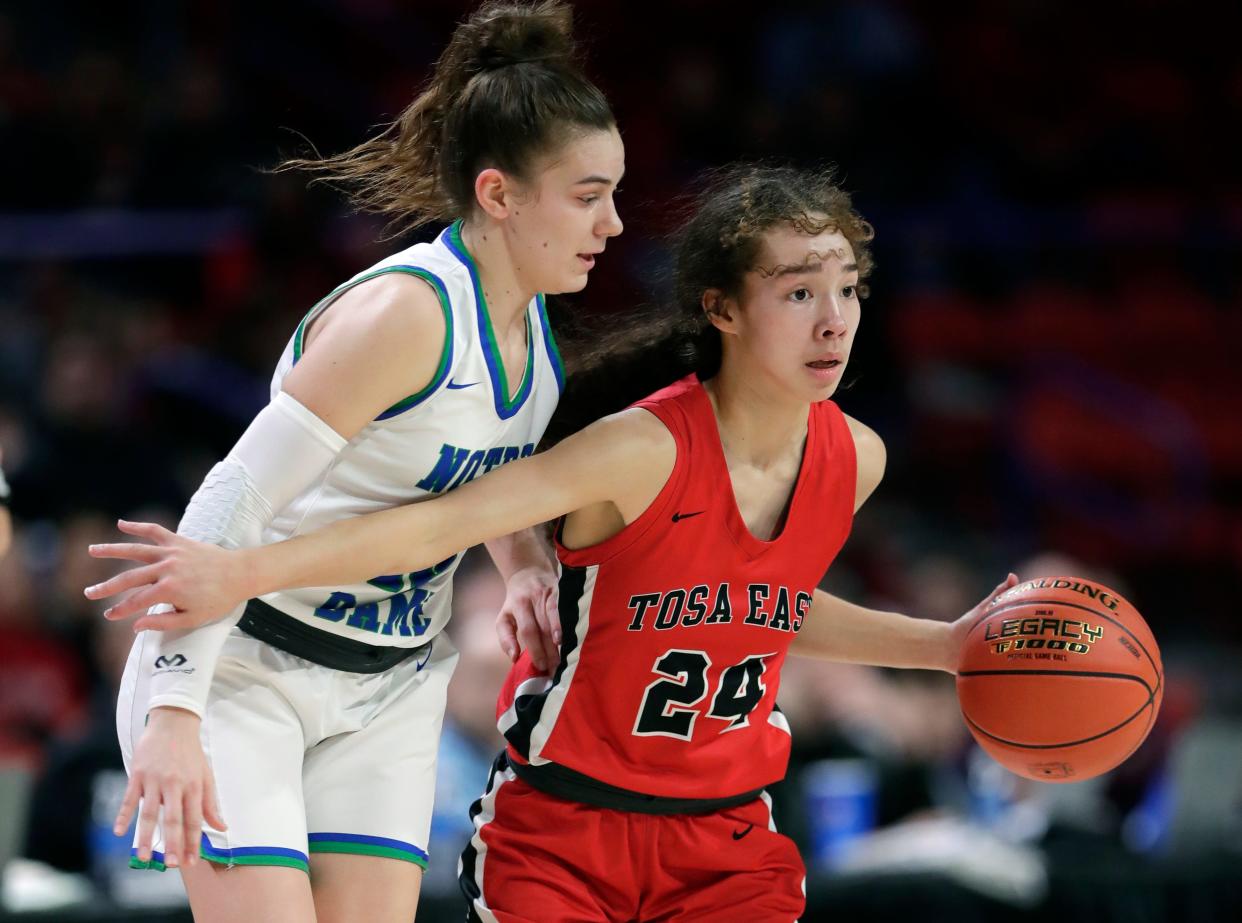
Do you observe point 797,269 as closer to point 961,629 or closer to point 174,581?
point 961,629

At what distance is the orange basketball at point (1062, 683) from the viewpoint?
3.20 metres

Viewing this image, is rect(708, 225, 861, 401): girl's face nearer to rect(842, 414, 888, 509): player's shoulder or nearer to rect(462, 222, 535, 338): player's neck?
rect(842, 414, 888, 509): player's shoulder

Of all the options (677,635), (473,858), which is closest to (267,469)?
(677,635)

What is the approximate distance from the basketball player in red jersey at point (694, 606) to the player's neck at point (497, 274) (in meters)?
0.29

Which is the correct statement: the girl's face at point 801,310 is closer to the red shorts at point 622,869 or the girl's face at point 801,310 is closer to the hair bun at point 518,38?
the hair bun at point 518,38

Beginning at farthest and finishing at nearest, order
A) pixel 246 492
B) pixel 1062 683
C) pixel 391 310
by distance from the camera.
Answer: pixel 1062 683 → pixel 391 310 → pixel 246 492

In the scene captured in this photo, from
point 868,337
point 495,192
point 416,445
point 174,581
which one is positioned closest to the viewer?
point 174,581

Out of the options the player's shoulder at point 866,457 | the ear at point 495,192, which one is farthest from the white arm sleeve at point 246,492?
the player's shoulder at point 866,457

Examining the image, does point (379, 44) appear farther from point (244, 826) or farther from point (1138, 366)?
point (244, 826)

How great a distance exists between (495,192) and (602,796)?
1.18 metres

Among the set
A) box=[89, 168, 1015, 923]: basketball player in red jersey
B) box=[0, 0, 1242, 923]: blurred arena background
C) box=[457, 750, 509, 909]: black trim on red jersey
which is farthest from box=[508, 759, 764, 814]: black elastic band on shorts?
box=[0, 0, 1242, 923]: blurred arena background

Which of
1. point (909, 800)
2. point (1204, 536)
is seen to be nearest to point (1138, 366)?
point (1204, 536)

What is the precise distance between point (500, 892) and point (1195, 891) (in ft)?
10.9

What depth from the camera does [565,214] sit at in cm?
303
